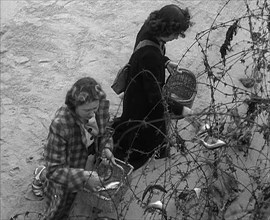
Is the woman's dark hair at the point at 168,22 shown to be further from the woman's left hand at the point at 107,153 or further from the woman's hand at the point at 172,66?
the woman's left hand at the point at 107,153

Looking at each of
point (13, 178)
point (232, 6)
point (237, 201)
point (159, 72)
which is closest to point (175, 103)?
point (159, 72)

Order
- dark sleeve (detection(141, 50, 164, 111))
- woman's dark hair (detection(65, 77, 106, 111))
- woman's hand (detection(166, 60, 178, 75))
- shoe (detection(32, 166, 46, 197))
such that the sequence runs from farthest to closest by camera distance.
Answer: woman's hand (detection(166, 60, 178, 75)), shoe (detection(32, 166, 46, 197)), dark sleeve (detection(141, 50, 164, 111)), woman's dark hair (detection(65, 77, 106, 111))

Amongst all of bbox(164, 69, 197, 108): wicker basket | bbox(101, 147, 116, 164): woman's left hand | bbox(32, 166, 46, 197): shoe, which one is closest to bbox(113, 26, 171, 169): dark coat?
bbox(101, 147, 116, 164): woman's left hand

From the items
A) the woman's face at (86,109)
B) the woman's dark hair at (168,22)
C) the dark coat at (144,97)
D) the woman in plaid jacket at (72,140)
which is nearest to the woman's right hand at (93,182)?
the woman in plaid jacket at (72,140)

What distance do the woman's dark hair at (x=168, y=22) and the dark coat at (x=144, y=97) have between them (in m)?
0.08

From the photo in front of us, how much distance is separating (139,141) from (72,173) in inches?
38.5

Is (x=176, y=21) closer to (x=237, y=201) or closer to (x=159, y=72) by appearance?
(x=159, y=72)

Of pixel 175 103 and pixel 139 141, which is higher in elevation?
pixel 175 103

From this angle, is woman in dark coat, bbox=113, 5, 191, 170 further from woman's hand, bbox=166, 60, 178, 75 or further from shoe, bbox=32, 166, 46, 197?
shoe, bbox=32, 166, 46, 197

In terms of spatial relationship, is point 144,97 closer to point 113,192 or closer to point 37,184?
point 113,192

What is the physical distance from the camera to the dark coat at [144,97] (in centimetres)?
328

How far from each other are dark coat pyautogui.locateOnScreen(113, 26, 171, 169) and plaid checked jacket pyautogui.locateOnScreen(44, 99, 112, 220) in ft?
0.85

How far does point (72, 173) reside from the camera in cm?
293

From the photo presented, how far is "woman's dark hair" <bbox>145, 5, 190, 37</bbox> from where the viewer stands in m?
3.21
